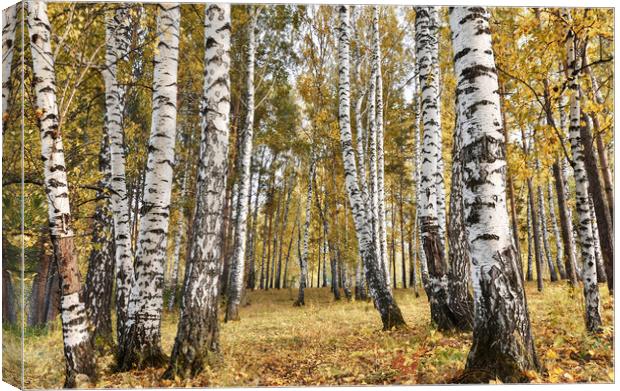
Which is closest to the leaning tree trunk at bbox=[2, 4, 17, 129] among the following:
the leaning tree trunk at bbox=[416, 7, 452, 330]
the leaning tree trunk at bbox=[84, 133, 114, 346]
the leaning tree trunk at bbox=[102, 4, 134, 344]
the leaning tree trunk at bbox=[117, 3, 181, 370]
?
the leaning tree trunk at bbox=[102, 4, 134, 344]

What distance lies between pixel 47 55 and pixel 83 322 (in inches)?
102

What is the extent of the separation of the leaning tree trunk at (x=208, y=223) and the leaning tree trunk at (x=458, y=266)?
10.7ft

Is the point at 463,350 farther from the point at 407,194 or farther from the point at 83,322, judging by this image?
the point at 407,194

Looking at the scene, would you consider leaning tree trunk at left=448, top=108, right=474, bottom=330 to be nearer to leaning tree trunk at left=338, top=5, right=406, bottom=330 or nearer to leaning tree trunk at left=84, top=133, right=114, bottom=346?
leaning tree trunk at left=338, top=5, right=406, bottom=330

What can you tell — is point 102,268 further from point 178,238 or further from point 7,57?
point 178,238

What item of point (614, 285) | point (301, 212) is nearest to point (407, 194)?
point (301, 212)

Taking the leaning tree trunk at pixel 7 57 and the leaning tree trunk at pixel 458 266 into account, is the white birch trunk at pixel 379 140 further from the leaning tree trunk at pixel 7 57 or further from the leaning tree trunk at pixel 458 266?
the leaning tree trunk at pixel 7 57

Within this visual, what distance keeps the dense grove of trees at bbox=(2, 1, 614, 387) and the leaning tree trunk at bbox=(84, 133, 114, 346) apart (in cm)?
3

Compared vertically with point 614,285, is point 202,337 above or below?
below

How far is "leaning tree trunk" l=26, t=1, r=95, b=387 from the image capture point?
3.71 metres

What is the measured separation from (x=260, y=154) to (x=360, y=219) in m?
3.84

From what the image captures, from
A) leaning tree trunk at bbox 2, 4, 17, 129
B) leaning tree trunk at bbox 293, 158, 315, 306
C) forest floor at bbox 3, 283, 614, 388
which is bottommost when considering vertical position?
forest floor at bbox 3, 283, 614, 388

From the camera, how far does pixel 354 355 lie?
4910 mm

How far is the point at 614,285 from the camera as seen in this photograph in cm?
502
